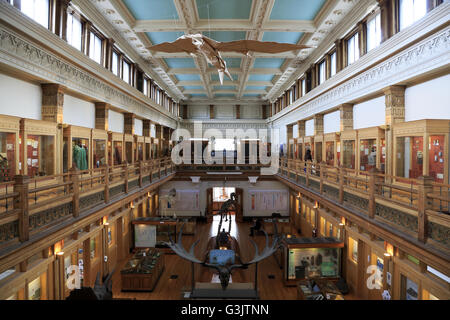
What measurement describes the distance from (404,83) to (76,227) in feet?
31.8

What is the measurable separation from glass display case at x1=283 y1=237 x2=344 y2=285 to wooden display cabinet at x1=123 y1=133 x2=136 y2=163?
30.5 feet

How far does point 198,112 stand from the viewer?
27.1 m

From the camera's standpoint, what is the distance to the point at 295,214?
17.5 metres

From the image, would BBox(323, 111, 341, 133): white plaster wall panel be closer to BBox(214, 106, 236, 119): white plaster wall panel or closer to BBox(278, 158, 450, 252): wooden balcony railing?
BBox(278, 158, 450, 252): wooden balcony railing

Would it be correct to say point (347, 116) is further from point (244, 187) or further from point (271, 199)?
point (244, 187)

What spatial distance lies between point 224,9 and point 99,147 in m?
7.57

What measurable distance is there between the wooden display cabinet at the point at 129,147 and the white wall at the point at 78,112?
2757mm

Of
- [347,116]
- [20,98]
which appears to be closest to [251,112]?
[347,116]

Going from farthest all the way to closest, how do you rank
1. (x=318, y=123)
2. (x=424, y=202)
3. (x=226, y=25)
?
(x=318, y=123)
(x=226, y=25)
(x=424, y=202)

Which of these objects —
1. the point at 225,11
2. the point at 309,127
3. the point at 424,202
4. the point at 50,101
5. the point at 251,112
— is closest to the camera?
the point at 424,202

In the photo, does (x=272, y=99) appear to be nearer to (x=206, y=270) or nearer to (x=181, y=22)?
(x=181, y=22)

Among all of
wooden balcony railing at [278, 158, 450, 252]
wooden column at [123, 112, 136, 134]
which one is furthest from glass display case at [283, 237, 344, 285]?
wooden column at [123, 112, 136, 134]

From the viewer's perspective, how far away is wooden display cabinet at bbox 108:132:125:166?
1164 cm

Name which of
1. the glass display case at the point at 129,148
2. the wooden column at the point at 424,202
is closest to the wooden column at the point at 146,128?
the glass display case at the point at 129,148
